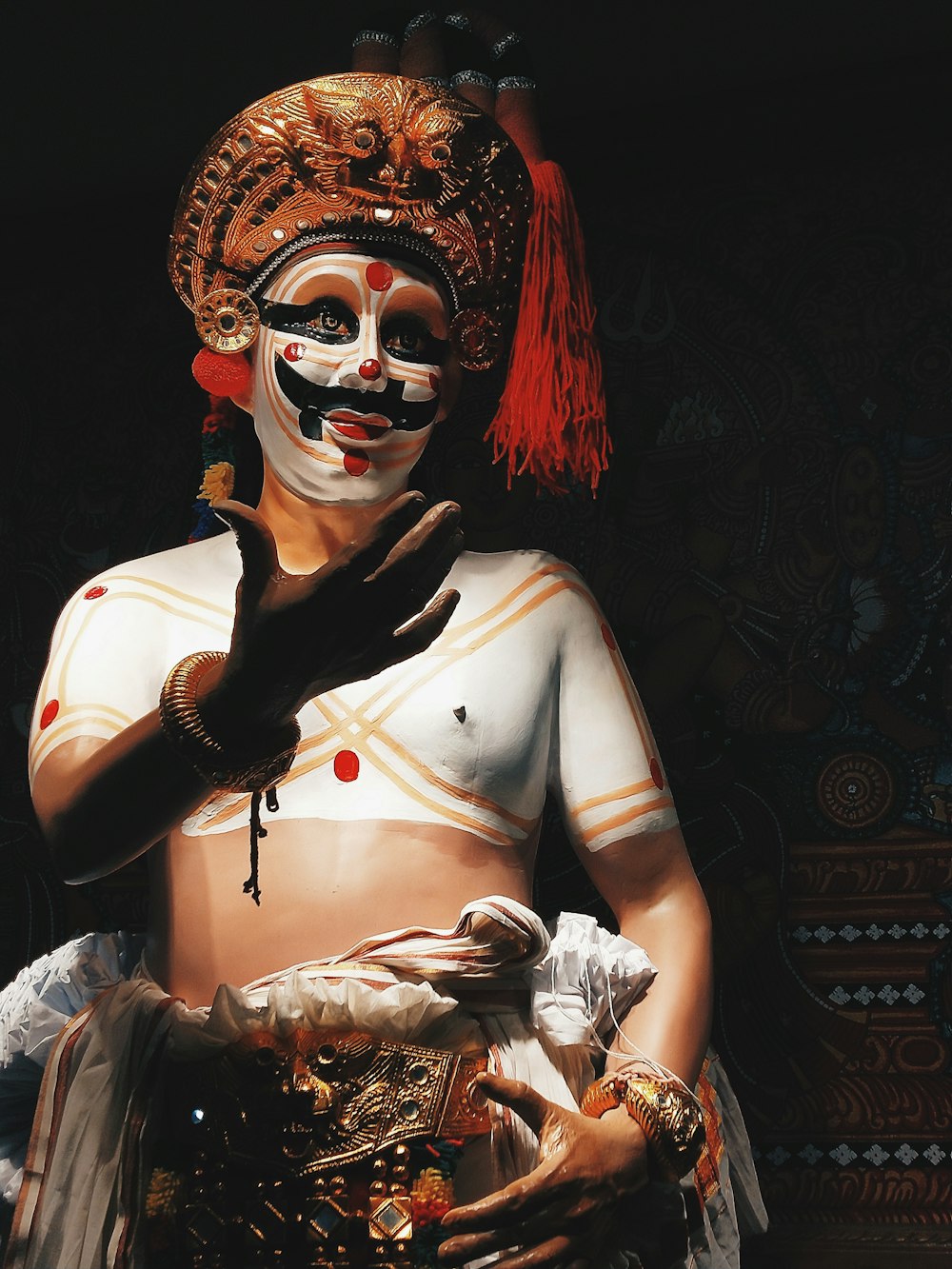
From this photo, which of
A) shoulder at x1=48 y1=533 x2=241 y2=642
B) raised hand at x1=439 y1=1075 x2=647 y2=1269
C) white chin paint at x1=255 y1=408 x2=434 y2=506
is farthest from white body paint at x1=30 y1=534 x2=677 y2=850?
raised hand at x1=439 y1=1075 x2=647 y2=1269

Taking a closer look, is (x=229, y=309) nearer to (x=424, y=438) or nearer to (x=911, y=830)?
(x=424, y=438)

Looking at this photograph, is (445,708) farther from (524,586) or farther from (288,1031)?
(288,1031)

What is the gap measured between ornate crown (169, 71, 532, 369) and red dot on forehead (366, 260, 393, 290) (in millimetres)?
33

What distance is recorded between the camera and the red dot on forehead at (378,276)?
1957mm

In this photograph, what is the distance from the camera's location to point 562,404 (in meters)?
2.06

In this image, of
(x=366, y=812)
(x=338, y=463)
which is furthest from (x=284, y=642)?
(x=338, y=463)

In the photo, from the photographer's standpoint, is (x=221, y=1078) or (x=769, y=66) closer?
(x=221, y=1078)

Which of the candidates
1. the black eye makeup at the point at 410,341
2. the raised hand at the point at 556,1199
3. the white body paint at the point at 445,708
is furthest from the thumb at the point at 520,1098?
the black eye makeup at the point at 410,341

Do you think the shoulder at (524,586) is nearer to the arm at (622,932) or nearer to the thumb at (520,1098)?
the arm at (622,932)

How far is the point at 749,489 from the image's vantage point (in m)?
2.45

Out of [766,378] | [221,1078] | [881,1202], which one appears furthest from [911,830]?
[221,1078]

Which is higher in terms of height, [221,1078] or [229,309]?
[229,309]

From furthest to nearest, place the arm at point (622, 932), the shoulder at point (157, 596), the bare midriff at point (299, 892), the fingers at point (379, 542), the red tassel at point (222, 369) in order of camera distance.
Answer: the red tassel at point (222, 369) < the shoulder at point (157, 596) < the bare midriff at point (299, 892) < the arm at point (622, 932) < the fingers at point (379, 542)

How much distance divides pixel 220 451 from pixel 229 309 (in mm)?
194
